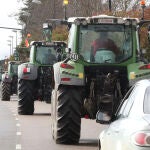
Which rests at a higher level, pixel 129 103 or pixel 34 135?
pixel 129 103

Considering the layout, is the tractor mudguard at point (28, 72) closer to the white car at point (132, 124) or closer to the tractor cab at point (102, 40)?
the tractor cab at point (102, 40)

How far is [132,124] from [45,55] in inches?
823

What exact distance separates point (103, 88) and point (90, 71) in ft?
1.78

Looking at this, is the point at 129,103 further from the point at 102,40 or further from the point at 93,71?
the point at 102,40

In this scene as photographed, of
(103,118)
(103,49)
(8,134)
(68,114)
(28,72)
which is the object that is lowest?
(8,134)

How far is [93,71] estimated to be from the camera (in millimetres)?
14156

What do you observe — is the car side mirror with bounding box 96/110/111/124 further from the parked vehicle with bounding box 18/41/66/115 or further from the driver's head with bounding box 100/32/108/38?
the parked vehicle with bounding box 18/41/66/115

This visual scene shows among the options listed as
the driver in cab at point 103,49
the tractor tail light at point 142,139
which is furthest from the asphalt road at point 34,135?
the tractor tail light at point 142,139

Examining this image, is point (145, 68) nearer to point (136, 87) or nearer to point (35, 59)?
point (136, 87)

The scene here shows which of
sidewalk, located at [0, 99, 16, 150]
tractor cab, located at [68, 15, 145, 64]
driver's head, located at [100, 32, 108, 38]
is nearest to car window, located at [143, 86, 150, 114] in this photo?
sidewalk, located at [0, 99, 16, 150]

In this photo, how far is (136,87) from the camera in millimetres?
7289

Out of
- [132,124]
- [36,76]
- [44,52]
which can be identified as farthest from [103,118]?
[44,52]

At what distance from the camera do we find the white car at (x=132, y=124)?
5828mm

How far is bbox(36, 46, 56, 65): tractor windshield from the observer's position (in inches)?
1049
